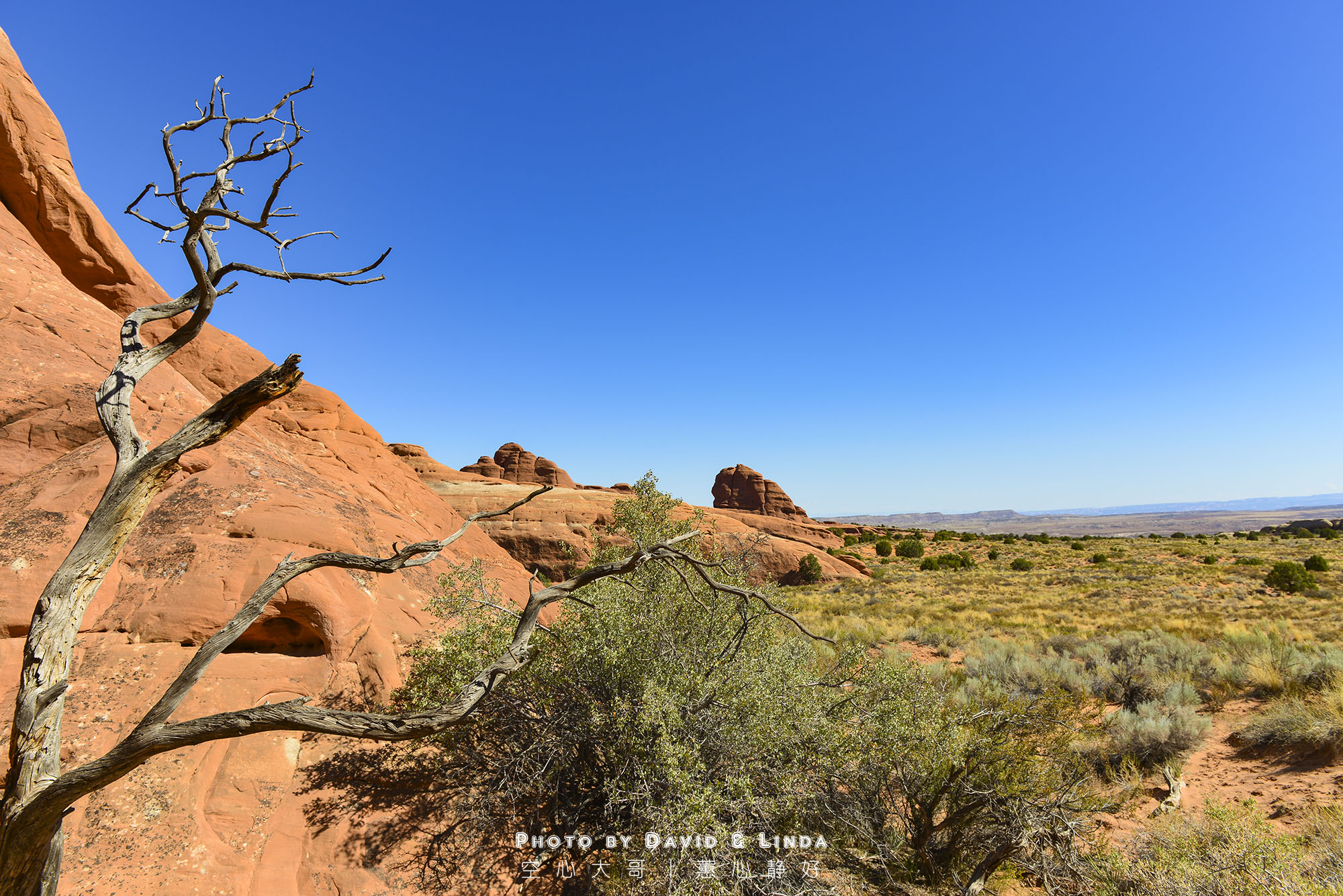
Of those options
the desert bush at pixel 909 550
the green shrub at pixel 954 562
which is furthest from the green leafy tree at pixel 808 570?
the desert bush at pixel 909 550

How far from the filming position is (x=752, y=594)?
469 centimetres

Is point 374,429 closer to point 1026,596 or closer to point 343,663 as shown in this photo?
point 343,663

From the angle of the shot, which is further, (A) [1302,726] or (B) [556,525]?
(B) [556,525]

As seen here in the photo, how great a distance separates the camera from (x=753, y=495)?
69.1 metres

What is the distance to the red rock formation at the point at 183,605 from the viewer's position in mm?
5012

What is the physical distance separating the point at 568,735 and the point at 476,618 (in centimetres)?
201

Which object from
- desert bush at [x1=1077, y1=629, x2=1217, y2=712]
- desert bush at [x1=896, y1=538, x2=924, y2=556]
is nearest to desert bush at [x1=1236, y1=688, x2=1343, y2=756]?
desert bush at [x1=1077, y1=629, x2=1217, y2=712]

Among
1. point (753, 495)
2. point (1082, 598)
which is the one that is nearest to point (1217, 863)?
point (1082, 598)

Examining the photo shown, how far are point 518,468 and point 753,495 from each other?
29885mm

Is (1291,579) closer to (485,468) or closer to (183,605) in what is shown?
(183,605)

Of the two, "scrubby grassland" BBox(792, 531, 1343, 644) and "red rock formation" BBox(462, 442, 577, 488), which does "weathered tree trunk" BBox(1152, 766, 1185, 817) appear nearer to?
"scrubby grassland" BBox(792, 531, 1343, 644)

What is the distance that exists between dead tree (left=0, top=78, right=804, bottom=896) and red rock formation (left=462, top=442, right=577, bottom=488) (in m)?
47.8

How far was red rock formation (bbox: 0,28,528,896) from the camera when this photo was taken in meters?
5.01

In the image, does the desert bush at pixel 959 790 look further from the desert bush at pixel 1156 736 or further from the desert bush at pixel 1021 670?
the desert bush at pixel 1021 670
